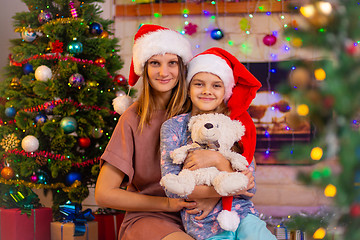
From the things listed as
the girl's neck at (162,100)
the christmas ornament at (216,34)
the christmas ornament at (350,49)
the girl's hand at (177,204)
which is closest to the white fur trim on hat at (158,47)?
the girl's neck at (162,100)

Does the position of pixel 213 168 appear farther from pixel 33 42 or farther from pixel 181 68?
pixel 33 42

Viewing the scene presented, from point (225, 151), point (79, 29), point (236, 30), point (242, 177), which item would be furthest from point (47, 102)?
point (236, 30)

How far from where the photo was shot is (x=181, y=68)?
5.82 feet

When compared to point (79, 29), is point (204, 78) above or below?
below

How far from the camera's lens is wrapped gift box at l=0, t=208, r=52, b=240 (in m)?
2.29

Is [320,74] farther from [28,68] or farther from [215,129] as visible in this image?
[28,68]

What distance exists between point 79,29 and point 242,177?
1.66 metres

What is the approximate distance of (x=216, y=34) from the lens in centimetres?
384

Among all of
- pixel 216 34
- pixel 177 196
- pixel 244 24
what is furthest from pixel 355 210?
pixel 244 24

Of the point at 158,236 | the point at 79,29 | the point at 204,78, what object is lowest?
the point at 158,236

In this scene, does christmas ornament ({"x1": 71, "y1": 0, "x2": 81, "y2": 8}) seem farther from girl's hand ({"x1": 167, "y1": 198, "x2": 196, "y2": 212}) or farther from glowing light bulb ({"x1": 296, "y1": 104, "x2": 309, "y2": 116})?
glowing light bulb ({"x1": 296, "y1": 104, "x2": 309, "y2": 116})

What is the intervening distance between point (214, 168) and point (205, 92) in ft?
1.10

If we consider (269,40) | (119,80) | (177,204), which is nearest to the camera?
(177,204)

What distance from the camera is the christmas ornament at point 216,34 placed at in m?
3.84
